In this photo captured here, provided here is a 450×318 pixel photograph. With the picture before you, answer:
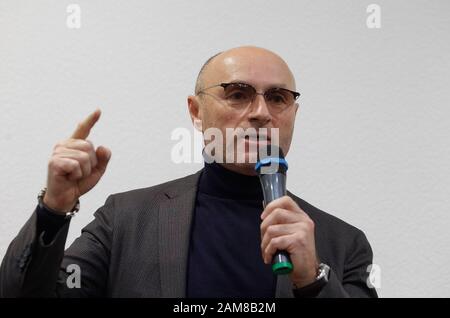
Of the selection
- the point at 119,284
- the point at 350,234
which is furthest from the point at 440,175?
the point at 119,284

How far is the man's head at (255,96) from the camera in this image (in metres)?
1.03

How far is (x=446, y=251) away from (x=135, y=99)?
1.01 m

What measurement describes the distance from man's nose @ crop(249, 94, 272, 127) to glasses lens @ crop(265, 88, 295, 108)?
3 cm

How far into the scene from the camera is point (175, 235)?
1.00 m

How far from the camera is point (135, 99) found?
138 centimetres

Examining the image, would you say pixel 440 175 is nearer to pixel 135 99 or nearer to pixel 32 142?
pixel 135 99

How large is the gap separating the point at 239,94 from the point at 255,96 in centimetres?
4

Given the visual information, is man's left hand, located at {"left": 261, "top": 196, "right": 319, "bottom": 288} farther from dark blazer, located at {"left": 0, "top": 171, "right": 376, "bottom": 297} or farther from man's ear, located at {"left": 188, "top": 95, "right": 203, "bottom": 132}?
man's ear, located at {"left": 188, "top": 95, "right": 203, "bottom": 132}

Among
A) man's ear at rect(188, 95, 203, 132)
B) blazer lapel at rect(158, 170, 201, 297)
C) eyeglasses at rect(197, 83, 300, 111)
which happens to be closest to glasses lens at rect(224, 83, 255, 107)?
eyeglasses at rect(197, 83, 300, 111)

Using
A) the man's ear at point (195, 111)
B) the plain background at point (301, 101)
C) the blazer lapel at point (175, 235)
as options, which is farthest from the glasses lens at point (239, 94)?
the plain background at point (301, 101)
